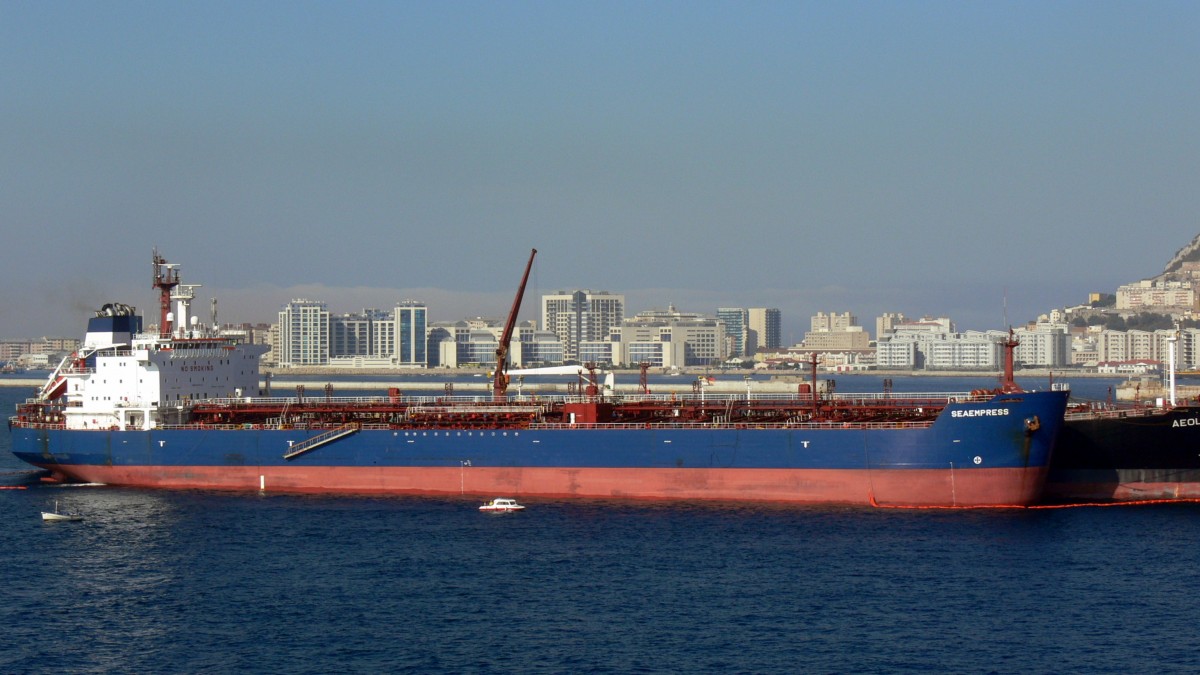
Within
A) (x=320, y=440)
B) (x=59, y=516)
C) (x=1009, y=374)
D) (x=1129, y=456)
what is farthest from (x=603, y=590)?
(x=1129, y=456)

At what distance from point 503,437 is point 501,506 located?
3.22 m

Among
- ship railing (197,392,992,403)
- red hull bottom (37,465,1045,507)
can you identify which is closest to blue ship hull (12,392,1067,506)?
red hull bottom (37,465,1045,507)

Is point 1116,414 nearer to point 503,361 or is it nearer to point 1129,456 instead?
point 1129,456

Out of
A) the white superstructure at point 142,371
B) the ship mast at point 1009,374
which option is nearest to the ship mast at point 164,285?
the white superstructure at point 142,371

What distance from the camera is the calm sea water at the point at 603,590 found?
81.6 ft

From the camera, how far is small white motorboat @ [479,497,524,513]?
3900 centimetres

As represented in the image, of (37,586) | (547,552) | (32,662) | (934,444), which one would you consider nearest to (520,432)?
(547,552)

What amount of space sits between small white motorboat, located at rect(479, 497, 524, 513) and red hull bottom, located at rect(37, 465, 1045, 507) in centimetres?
208

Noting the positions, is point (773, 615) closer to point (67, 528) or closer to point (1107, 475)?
point (1107, 475)

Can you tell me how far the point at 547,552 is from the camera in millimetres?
33094

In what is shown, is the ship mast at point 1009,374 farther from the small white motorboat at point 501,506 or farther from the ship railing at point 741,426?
the small white motorboat at point 501,506

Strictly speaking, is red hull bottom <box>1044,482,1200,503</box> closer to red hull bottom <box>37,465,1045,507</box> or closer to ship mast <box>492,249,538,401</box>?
red hull bottom <box>37,465,1045,507</box>

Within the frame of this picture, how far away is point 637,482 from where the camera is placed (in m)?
40.7

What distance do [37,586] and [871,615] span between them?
18548 millimetres
